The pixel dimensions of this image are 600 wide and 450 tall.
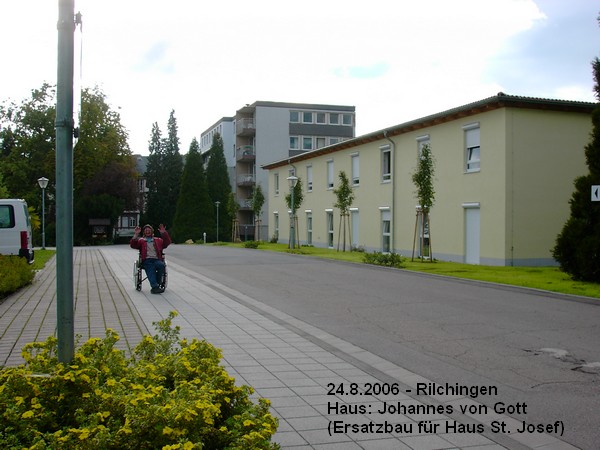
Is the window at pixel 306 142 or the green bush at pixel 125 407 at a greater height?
the window at pixel 306 142

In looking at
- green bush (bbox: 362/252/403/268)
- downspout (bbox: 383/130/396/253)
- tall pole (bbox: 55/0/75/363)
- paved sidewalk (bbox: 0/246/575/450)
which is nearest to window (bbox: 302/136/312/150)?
downspout (bbox: 383/130/396/253)

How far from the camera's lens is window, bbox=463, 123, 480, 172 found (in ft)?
86.0

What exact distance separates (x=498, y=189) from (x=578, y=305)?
1235cm

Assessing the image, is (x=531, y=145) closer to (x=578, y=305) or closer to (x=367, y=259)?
(x=367, y=259)

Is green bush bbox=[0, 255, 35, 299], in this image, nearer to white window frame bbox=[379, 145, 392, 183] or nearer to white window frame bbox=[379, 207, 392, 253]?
white window frame bbox=[379, 207, 392, 253]

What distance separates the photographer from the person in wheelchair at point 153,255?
45.5 feet

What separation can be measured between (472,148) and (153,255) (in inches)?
668

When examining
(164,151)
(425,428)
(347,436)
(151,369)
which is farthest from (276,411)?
(164,151)

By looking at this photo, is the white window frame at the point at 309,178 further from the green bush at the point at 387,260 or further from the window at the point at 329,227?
the green bush at the point at 387,260

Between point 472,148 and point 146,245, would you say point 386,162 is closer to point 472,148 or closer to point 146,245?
point 472,148

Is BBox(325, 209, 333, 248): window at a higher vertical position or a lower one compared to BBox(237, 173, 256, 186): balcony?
lower

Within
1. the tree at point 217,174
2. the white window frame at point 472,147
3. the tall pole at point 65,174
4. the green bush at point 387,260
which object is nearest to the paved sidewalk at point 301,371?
the tall pole at point 65,174

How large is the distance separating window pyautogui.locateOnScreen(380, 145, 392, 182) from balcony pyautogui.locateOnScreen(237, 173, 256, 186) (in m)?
39.4

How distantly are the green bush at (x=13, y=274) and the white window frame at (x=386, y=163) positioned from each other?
22092 millimetres
